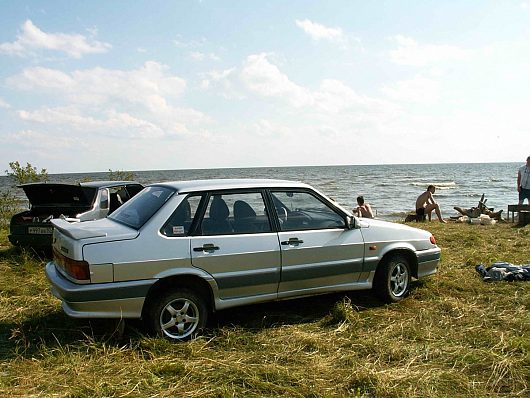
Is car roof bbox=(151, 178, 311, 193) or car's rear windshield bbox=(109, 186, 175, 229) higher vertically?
car roof bbox=(151, 178, 311, 193)

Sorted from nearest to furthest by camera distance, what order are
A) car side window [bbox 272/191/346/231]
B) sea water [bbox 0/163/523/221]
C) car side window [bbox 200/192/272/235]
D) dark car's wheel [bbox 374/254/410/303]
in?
car side window [bbox 200/192/272/235] → car side window [bbox 272/191/346/231] → dark car's wheel [bbox 374/254/410/303] → sea water [bbox 0/163/523/221]

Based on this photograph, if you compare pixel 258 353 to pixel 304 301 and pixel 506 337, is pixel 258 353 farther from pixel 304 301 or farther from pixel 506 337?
pixel 506 337

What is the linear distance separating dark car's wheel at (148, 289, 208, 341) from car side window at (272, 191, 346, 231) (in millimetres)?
1286

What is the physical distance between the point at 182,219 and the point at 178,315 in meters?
0.96

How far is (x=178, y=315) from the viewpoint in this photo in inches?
187

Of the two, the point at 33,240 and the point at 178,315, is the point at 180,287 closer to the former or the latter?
the point at 178,315

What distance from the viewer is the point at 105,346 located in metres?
4.58

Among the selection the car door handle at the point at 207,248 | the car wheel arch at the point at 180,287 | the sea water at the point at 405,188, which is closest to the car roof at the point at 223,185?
the car door handle at the point at 207,248

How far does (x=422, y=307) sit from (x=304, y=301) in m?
1.46

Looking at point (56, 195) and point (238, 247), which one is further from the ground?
point (56, 195)

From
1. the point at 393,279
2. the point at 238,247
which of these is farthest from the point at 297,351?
the point at 393,279

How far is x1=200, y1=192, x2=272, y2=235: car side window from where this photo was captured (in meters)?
5.01

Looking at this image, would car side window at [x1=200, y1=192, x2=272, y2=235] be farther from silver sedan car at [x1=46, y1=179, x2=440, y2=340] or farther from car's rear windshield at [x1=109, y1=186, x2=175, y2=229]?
car's rear windshield at [x1=109, y1=186, x2=175, y2=229]

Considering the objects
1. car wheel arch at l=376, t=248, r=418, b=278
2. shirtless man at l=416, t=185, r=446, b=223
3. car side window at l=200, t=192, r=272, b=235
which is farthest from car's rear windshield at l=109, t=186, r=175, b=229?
shirtless man at l=416, t=185, r=446, b=223
